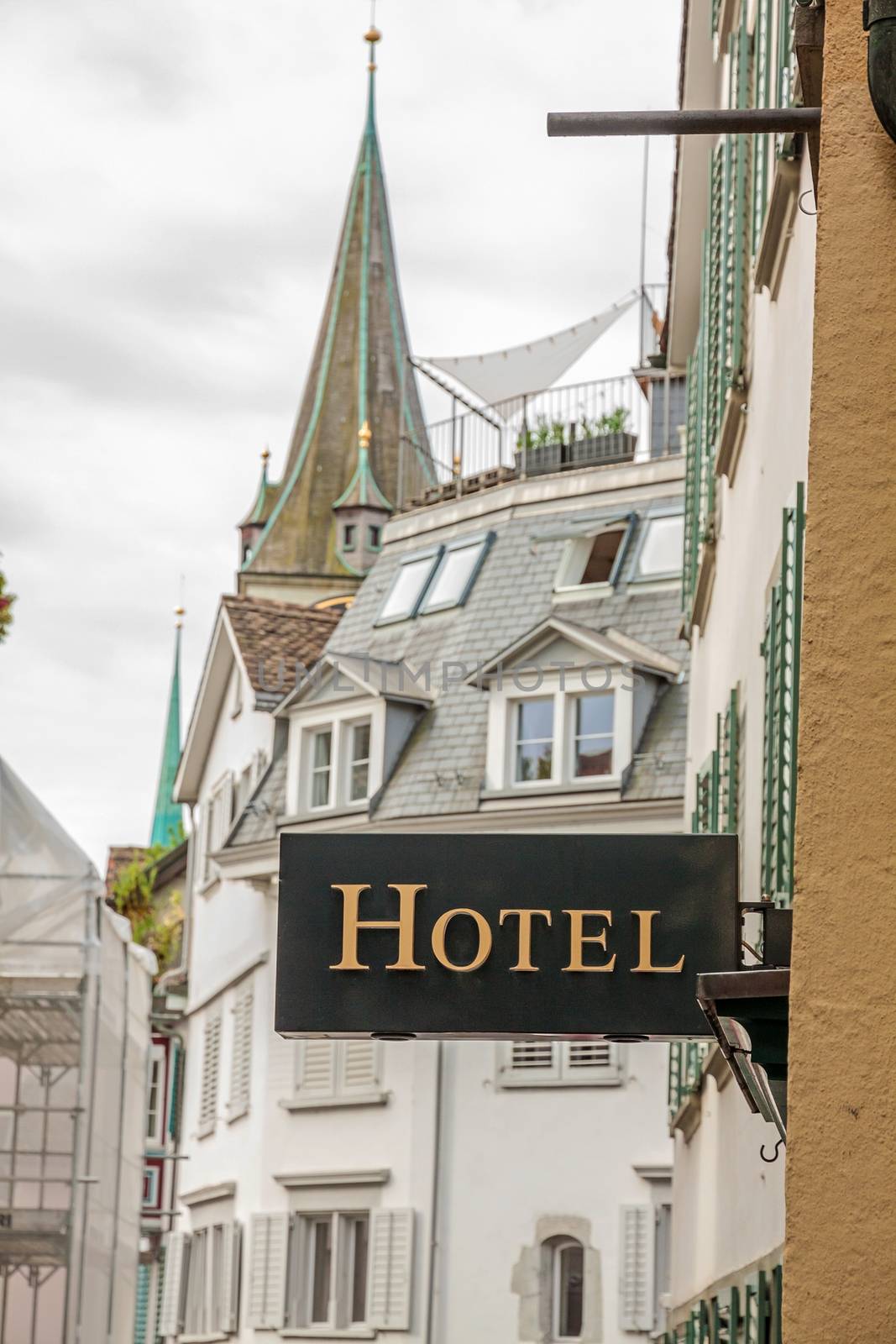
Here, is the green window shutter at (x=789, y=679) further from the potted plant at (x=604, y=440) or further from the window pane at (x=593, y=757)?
the potted plant at (x=604, y=440)

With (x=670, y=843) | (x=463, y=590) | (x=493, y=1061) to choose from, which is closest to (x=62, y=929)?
(x=493, y=1061)

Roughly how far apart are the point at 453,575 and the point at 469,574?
45cm

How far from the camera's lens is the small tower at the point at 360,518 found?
56.0 metres

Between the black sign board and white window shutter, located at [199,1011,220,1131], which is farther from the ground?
white window shutter, located at [199,1011,220,1131]

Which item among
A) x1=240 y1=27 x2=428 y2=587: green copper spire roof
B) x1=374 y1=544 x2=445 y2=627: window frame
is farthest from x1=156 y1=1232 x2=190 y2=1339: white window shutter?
x1=240 y1=27 x2=428 y2=587: green copper spire roof

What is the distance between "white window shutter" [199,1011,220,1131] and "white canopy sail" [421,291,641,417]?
372 inches

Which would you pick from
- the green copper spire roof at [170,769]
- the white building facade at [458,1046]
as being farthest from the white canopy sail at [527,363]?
the green copper spire roof at [170,769]

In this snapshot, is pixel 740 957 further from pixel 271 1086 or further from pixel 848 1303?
pixel 271 1086

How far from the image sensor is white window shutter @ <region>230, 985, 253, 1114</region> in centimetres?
2706

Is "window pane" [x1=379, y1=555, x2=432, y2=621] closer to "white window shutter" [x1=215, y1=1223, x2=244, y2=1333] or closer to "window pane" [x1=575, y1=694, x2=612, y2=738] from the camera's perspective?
"window pane" [x1=575, y1=694, x2=612, y2=738]

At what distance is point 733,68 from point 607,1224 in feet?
49.6

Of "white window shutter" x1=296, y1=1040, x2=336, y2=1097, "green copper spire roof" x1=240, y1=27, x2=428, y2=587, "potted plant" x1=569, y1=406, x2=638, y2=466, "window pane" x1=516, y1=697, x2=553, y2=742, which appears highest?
"green copper spire roof" x1=240, y1=27, x2=428, y2=587

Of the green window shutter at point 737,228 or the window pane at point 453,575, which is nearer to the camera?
the green window shutter at point 737,228

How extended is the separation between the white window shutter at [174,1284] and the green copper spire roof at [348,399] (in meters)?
29.7
